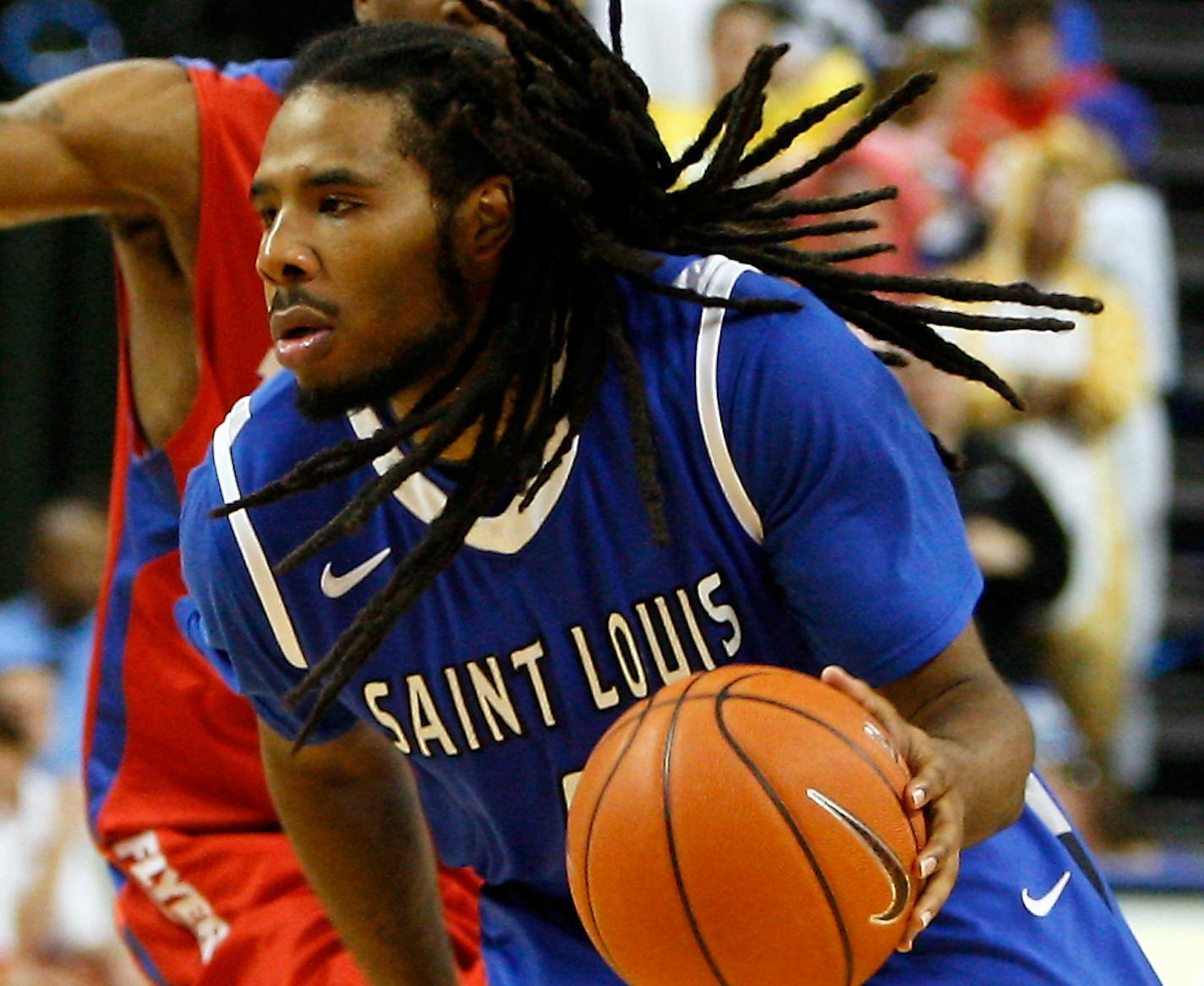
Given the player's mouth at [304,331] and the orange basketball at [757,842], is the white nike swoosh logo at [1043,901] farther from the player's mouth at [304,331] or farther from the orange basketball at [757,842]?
the player's mouth at [304,331]

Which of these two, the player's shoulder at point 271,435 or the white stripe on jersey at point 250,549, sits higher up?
the player's shoulder at point 271,435

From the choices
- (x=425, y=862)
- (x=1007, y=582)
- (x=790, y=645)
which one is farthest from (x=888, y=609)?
(x=1007, y=582)

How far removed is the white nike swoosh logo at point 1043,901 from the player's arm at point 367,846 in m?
0.81

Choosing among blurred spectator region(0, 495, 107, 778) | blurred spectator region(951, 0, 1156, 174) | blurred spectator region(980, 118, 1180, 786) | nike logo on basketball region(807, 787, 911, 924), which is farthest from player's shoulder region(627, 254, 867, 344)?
blurred spectator region(951, 0, 1156, 174)

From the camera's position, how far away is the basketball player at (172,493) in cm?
292

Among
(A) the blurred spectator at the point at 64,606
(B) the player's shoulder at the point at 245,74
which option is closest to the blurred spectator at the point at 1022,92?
(A) the blurred spectator at the point at 64,606

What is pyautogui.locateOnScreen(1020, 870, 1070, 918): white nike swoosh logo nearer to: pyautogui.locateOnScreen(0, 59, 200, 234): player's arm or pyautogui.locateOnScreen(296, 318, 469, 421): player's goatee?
pyautogui.locateOnScreen(296, 318, 469, 421): player's goatee

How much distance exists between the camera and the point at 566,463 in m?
2.37

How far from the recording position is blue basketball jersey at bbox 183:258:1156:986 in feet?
7.37

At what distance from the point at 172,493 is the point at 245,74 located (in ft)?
2.01

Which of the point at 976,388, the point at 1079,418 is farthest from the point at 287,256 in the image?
the point at 1079,418

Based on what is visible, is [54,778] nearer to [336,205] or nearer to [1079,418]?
[1079,418]

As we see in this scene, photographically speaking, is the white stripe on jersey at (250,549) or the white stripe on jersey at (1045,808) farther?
the white stripe on jersey at (1045,808)

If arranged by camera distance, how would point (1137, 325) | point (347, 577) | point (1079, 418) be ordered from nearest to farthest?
point (347, 577) < point (1079, 418) < point (1137, 325)
